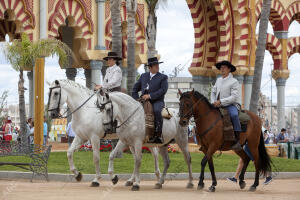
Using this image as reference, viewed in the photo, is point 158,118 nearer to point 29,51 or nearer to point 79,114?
point 79,114

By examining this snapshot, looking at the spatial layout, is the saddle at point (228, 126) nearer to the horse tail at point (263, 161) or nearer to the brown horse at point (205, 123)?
the brown horse at point (205, 123)

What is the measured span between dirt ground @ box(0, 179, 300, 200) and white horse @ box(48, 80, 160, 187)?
647mm

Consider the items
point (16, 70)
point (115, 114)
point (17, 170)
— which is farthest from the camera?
point (16, 70)

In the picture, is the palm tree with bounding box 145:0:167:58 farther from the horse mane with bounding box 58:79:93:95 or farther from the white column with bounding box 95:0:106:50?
the horse mane with bounding box 58:79:93:95

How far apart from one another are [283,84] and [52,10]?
48.4 ft

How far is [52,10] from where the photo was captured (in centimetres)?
3070

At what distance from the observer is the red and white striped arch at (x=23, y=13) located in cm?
2956

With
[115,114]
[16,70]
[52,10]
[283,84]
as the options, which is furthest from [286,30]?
[115,114]

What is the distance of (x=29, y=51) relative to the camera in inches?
955

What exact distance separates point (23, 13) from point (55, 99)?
17763 mm

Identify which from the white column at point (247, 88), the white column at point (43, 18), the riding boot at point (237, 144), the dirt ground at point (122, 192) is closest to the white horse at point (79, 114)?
the dirt ground at point (122, 192)

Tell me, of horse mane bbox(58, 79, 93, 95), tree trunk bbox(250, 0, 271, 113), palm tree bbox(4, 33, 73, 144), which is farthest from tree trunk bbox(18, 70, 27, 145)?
horse mane bbox(58, 79, 93, 95)

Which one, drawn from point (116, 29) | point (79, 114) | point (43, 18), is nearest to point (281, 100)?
point (43, 18)

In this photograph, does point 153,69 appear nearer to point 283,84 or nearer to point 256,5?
point 256,5
